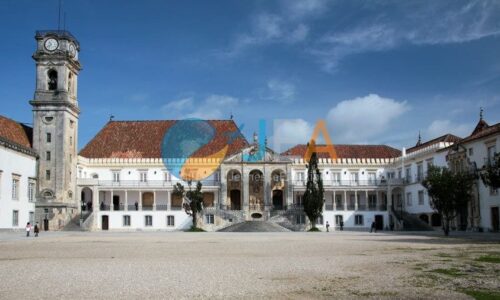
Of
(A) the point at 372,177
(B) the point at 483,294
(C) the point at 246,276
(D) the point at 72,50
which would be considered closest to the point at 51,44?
(D) the point at 72,50

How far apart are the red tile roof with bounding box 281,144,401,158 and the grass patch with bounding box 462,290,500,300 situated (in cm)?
5035

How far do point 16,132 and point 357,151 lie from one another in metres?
34.4

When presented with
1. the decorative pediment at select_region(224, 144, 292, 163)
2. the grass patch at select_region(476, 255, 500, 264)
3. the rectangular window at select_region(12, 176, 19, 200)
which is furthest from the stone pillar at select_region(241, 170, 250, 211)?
the grass patch at select_region(476, 255, 500, 264)

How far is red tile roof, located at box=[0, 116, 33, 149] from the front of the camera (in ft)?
151

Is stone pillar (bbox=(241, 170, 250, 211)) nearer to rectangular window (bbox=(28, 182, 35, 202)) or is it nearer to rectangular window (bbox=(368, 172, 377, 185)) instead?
rectangular window (bbox=(368, 172, 377, 185))

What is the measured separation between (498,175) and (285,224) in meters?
24.2

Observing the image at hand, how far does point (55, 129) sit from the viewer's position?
167 feet

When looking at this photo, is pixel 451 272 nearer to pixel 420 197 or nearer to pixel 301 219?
pixel 301 219

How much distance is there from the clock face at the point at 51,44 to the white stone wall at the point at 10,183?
34.0 feet

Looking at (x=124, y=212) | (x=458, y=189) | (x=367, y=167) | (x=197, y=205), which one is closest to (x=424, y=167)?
(x=367, y=167)

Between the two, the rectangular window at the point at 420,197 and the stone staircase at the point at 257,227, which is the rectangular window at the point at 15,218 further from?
the rectangular window at the point at 420,197

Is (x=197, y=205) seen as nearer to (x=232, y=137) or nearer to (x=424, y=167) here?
(x=232, y=137)

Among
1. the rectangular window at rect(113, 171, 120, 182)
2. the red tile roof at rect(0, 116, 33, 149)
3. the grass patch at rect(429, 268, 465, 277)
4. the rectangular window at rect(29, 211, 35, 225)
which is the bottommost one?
the grass patch at rect(429, 268, 465, 277)

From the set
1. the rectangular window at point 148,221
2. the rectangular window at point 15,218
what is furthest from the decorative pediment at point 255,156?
the rectangular window at point 15,218
